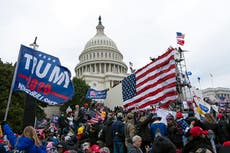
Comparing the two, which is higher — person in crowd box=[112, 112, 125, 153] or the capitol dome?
the capitol dome

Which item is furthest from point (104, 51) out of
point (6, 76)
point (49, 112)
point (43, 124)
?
point (43, 124)

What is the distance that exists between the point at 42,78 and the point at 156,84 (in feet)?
17.7

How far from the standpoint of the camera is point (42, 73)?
606 centimetres

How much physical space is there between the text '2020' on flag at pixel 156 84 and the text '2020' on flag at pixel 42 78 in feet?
14.4

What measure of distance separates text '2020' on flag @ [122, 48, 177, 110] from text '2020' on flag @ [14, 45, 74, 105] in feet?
14.4

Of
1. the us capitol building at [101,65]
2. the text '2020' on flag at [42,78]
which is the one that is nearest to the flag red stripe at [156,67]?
the text '2020' on flag at [42,78]

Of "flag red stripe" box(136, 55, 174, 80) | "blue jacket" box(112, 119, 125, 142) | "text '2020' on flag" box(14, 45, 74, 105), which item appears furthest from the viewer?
"flag red stripe" box(136, 55, 174, 80)

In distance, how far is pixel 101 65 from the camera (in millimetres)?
85375

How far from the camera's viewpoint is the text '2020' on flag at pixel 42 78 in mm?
5789

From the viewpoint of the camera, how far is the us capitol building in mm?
76562

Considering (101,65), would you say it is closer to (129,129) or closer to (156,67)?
(156,67)

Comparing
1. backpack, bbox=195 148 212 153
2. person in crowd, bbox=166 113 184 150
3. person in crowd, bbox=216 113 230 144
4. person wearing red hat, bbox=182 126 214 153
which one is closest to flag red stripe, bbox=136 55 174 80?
person in crowd, bbox=166 113 184 150

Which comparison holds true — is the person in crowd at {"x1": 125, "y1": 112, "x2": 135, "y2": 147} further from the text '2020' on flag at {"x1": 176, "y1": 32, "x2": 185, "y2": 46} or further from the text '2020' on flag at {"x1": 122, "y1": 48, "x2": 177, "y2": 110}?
the text '2020' on flag at {"x1": 176, "y1": 32, "x2": 185, "y2": 46}

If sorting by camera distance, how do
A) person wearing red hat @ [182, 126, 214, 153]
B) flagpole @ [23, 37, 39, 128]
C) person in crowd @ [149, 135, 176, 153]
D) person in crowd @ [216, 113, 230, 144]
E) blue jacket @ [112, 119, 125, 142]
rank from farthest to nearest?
blue jacket @ [112, 119, 125, 142] < person in crowd @ [216, 113, 230, 144] < flagpole @ [23, 37, 39, 128] < person wearing red hat @ [182, 126, 214, 153] < person in crowd @ [149, 135, 176, 153]
